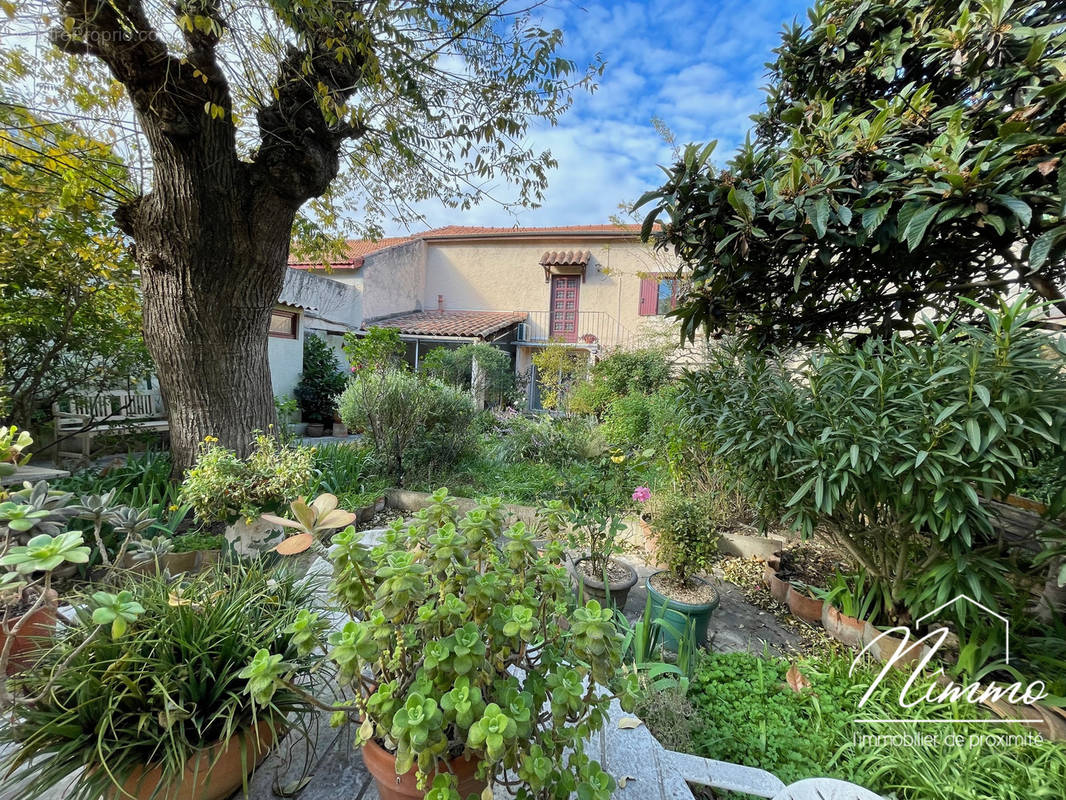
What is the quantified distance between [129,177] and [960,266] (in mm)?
6572

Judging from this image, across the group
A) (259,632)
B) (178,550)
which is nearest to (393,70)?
(259,632)

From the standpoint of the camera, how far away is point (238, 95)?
335 centimetres

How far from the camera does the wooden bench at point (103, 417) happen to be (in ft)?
14.6

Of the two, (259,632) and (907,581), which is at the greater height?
(259,632)

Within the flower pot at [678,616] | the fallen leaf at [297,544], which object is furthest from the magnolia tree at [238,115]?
the flower pot at [678,616]

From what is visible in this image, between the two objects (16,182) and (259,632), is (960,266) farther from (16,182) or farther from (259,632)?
(16,182)

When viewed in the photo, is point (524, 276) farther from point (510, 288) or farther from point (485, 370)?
point (485, 370)

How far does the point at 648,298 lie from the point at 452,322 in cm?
636

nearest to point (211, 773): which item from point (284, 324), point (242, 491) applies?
point (242, 491)

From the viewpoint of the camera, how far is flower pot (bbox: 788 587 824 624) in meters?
2.87

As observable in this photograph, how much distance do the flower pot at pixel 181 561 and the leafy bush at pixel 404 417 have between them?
2.38m

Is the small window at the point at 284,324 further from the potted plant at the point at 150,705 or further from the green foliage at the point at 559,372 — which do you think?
the potted plant at the point at 150,705

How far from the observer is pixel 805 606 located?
2.90 metres

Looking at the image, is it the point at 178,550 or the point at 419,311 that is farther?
the point at 419,311
